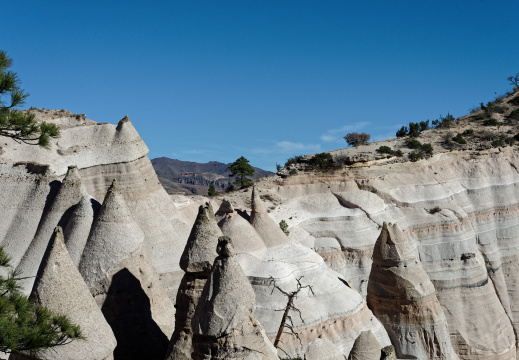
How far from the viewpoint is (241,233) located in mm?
22547

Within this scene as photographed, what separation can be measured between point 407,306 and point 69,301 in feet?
52.8

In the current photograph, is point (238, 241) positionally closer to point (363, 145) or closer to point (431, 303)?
point (431, 303)

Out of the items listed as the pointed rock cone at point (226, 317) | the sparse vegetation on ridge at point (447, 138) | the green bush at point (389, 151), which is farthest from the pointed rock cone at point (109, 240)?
the green bush at point (389, 151)

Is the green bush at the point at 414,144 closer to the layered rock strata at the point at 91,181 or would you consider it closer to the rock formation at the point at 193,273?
the layered rock strata at the point at 91,181

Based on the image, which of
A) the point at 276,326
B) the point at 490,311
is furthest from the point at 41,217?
the point at 490,311

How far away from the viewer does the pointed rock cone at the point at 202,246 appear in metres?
12.1

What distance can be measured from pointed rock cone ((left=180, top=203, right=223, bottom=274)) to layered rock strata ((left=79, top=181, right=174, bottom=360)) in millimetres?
2611

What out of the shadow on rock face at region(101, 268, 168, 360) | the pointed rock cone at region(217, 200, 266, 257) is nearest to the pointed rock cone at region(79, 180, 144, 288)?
the shadow on rock face at region(101, 268, 168, 360)

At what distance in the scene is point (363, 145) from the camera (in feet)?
144

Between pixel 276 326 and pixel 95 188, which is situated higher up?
pixel 95 188

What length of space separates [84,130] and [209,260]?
13.1m

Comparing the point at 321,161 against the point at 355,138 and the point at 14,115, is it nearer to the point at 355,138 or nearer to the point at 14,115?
the point at 355,138

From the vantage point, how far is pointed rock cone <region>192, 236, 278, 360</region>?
1000 centimetres

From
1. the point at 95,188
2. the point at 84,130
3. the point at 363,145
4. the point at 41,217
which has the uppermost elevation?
the point at 363,145
